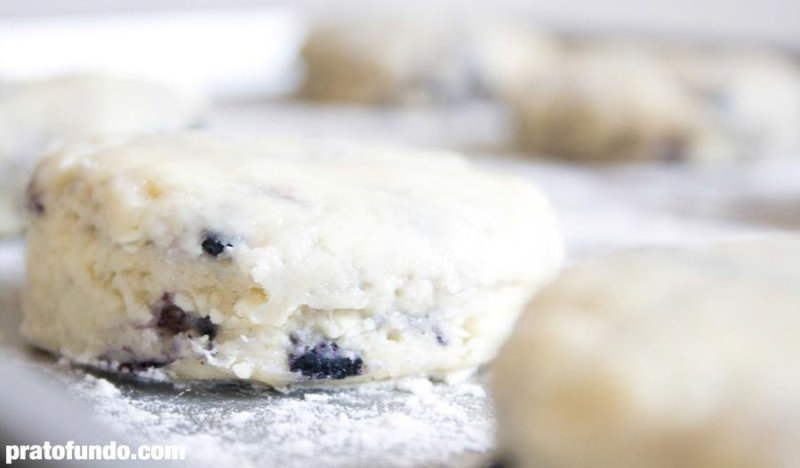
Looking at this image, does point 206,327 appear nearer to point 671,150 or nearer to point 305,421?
point 305,421

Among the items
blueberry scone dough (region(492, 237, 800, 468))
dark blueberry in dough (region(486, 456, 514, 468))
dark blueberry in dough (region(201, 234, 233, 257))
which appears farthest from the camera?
dark blueberry in dough (region(201, 234, 233, 257))

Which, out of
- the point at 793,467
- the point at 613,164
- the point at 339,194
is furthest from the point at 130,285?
the point at 613,164

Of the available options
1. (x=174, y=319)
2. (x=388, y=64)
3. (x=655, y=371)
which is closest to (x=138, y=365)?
(x=174, y=319)

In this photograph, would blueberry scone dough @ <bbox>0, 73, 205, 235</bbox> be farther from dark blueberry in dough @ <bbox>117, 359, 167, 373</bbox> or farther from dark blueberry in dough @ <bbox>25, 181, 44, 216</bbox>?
dark blueberry in dough @ <bbox>117, 359, 167, 373</bbox>

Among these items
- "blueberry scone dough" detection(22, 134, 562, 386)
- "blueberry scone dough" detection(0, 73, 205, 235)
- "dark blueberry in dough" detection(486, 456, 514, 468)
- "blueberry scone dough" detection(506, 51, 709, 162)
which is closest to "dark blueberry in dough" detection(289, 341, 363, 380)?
"blueberry scone dough" detection(22, 134, 562, 386)

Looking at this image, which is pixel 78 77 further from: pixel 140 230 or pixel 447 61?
pixel 447 61

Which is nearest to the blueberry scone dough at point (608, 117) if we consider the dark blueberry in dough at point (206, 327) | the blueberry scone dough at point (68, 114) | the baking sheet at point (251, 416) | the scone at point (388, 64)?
the scone at point (388, 64)
